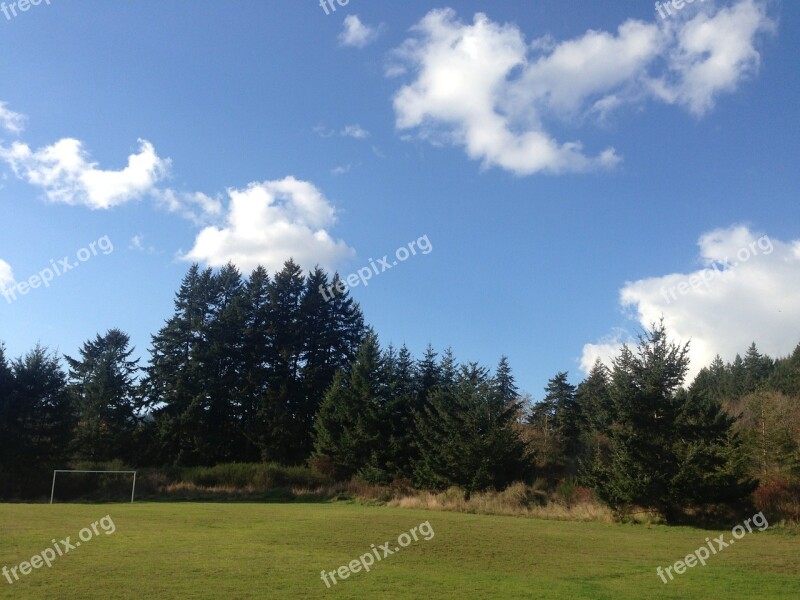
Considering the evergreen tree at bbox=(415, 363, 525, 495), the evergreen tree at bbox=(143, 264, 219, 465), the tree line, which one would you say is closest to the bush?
the tree line

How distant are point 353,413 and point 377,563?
34349 mm

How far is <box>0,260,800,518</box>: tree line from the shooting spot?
96.3 feet

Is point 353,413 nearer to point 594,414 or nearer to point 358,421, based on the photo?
point 358,421

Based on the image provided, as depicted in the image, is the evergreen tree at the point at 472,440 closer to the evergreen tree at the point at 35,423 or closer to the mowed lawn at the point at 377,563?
the mowed lawn at the point at 377,563

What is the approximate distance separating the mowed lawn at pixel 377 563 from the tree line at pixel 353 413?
4.66 meters

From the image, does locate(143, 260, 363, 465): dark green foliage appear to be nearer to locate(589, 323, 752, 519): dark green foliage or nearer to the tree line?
the tree line

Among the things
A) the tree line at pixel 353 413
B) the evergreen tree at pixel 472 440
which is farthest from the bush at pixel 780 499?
the evergreen tree at pixel 472 440

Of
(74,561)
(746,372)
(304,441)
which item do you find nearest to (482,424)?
(304,441)

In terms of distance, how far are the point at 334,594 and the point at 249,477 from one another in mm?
38251

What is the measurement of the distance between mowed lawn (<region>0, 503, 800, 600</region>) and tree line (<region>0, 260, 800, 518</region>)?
466 centimetres

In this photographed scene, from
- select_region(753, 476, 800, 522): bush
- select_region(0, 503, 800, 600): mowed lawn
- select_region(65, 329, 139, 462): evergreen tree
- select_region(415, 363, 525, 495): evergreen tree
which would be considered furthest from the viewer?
select_region(65, 329, 139, 462): evergreen tree

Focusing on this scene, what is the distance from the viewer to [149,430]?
56344mm

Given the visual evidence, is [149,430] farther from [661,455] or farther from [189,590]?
[189,590]

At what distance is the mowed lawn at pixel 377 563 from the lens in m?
11.8
